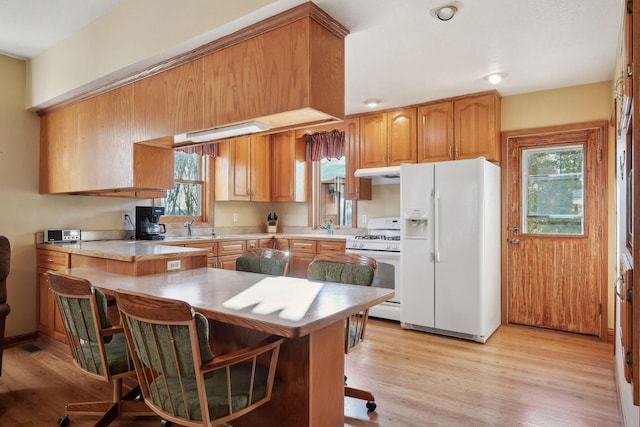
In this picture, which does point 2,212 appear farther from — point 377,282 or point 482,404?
point 482,404

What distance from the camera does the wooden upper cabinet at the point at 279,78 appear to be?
6.72 feet

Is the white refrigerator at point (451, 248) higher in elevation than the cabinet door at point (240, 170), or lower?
lower

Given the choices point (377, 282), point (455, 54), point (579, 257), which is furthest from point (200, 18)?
point (579, 257)

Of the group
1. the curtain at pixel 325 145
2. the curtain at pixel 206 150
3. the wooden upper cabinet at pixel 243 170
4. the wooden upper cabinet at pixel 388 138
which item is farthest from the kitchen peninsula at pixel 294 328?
the curtain at pixel 325 145

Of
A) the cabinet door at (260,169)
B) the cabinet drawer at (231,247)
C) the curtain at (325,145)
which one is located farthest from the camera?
the cabinet door at (260,169)

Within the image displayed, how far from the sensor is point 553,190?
3934 mm

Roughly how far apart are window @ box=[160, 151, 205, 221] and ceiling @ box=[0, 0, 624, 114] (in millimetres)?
1801

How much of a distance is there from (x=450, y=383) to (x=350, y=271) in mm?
1088

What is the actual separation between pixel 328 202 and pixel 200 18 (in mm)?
3524

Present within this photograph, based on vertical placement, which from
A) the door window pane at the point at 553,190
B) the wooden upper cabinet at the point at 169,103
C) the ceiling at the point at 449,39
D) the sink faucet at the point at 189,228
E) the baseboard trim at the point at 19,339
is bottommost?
the baseboard trim at the point at 19,339

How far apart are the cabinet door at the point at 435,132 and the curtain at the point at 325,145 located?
4.10ft

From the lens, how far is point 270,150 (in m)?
5.68

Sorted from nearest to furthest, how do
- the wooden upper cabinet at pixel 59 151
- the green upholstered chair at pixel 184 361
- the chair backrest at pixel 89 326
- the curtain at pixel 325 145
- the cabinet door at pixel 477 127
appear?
the green upholstered chair at pixel 184 361
the chair backrest at pixel 89 326
the wooden upper cabinet at pixel 59 151
the cabinet door at pixel 477 127
the curtain at pixel 325 145

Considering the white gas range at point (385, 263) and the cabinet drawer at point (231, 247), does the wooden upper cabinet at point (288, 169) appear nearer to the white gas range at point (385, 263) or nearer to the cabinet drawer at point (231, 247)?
the cabinet drawer at point (231, 247)
